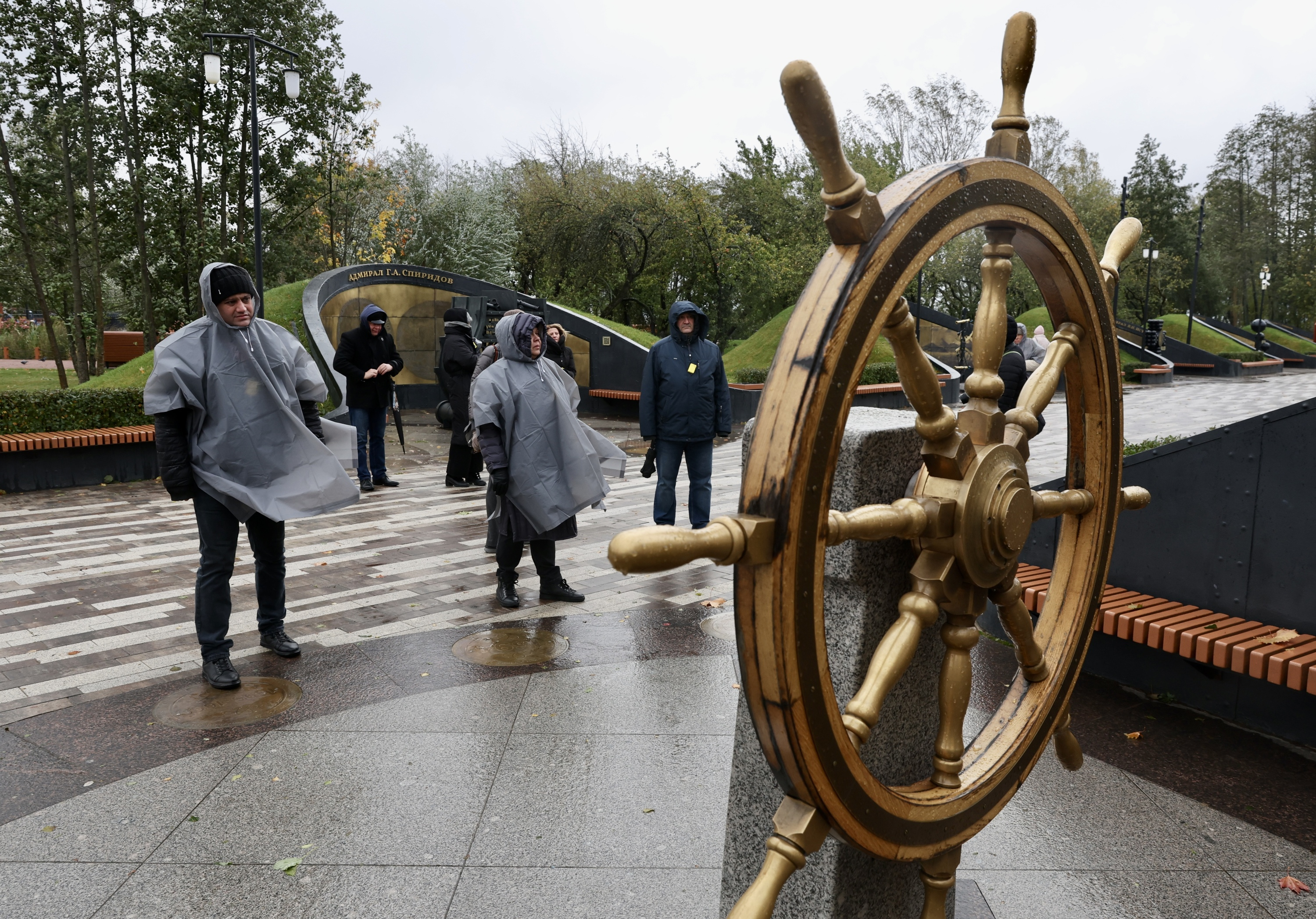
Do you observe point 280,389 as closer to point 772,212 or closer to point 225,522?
point 225,522

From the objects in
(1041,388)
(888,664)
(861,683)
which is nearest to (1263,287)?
(1041,388)

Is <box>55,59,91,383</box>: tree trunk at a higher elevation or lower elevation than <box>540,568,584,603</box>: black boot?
higher

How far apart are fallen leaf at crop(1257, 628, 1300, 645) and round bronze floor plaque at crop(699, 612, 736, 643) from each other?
2.45m

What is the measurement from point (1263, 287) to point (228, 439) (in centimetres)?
5025

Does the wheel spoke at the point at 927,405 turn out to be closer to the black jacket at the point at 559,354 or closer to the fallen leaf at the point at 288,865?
the fallen leaf at the point at 288,865

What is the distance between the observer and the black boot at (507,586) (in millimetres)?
5914

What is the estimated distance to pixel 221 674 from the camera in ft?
14.5

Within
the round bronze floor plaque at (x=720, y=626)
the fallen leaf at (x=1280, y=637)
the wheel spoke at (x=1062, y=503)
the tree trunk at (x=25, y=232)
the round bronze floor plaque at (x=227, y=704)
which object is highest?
the tree trunk at (x=25, y=232)

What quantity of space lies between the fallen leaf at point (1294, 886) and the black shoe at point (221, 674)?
4.17 meters

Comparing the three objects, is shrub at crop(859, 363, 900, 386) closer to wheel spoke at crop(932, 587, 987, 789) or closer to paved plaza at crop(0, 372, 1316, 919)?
paved plaza at crop(0, 372, 1316, 919)

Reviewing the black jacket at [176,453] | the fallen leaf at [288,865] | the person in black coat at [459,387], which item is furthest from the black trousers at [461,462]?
the fallen leaf at [288,865]

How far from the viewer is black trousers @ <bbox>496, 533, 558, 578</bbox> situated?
5887 millimetres

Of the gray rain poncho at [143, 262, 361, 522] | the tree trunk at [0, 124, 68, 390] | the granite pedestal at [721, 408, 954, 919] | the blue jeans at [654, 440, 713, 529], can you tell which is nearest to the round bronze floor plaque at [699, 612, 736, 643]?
the blue jeans at [654, 440, 713, 529]

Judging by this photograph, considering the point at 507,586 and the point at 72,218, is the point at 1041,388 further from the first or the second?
the point at 72,218
